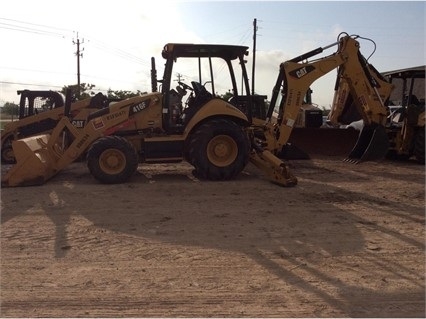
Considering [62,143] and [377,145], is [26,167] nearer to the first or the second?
[62,143]

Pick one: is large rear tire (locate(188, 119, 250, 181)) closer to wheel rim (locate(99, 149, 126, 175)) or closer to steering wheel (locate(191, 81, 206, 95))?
steering wheel (locate(191, 81, 206, 95))

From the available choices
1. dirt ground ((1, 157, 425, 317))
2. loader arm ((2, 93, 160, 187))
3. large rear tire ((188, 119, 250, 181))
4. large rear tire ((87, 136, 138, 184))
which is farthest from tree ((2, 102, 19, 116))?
dirt ground ((1, 157, 425, 317))

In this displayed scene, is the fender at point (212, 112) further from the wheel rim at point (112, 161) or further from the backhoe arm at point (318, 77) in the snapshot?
the wheel rim at point (112, 161)

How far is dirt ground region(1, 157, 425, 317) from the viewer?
3.56 m

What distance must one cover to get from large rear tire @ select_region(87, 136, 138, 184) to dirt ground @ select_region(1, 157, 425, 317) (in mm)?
A: 320

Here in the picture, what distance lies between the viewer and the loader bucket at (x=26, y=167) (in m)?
8.02

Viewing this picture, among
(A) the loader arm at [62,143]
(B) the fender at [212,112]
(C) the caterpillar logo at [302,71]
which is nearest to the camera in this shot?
(A) the loader arm at [62,143]

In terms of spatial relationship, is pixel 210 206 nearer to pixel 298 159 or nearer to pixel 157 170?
pixel 157 170

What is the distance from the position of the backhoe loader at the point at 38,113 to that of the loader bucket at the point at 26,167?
12.1 feet

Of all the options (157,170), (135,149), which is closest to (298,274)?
(135,149)

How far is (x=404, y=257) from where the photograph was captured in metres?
4.61

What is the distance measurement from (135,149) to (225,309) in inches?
224

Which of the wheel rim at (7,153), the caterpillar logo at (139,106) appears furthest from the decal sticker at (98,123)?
the wheel rim at (7,153)

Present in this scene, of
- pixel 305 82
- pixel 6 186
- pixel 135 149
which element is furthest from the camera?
pixel 305 82
